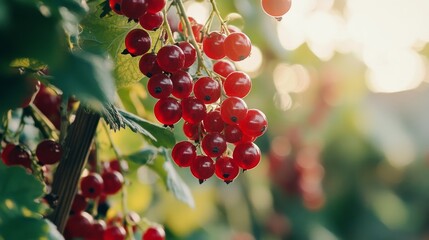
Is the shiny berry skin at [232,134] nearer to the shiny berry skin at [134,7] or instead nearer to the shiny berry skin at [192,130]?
the shiny berry skin at [192,130]

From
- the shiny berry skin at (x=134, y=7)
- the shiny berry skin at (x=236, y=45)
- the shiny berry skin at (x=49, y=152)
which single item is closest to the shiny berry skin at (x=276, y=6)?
the shiny berry skin at (x=236, y=45)

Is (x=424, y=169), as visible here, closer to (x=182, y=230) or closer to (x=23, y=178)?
(x=182, y=230)

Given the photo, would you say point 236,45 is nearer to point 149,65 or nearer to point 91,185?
point 149,65

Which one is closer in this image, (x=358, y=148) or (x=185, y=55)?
(x=185, y=55)

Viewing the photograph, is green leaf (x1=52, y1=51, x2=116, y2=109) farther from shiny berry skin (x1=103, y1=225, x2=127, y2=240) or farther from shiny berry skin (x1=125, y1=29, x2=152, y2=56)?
shiny berry skin (x1=103, y1=225, x2=127, y2=240)

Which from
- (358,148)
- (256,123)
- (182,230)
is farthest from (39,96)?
(358,148)

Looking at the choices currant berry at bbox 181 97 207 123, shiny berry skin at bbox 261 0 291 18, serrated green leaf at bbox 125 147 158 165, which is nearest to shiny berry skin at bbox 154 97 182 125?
currant berry at bbox 181 97 207 123
